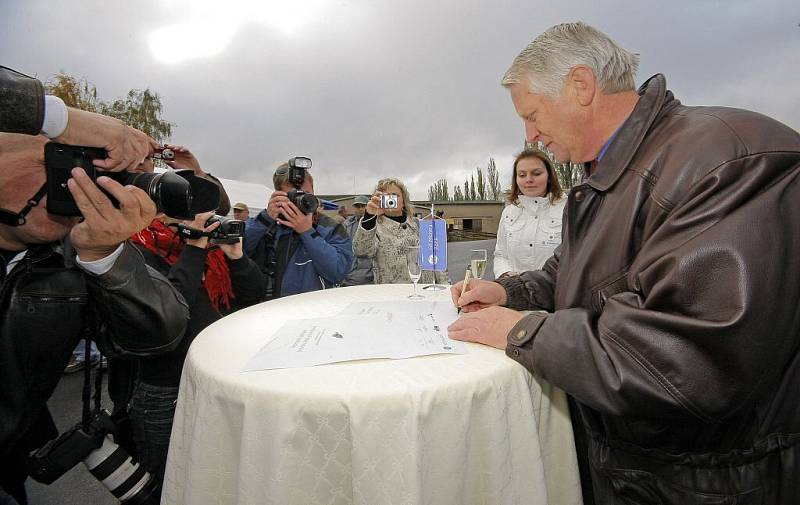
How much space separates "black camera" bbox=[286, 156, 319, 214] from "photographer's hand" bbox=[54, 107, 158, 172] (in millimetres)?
1325

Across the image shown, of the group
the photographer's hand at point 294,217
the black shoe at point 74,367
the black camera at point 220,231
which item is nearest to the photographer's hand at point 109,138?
the black camera at point 220,231

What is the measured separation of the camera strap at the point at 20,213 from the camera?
0.98 metres

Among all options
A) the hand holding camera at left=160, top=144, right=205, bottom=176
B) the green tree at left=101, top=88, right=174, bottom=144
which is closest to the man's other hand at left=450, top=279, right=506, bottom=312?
the hand holding camera at left=160, top=144, right=205, bottom=176

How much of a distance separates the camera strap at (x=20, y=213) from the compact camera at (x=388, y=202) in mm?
2510

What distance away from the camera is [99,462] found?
1271 mm

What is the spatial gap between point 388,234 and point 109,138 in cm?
275

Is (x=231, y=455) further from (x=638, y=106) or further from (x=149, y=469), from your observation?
(x=638, y=106)

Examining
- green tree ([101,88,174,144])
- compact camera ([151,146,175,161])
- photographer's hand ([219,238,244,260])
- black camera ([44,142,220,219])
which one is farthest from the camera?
green tree ([101,88,174,144])

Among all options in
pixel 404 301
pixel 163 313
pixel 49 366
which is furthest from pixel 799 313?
pixel 49 366

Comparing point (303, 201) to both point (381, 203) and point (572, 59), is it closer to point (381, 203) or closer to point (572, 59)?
point (381, 203)

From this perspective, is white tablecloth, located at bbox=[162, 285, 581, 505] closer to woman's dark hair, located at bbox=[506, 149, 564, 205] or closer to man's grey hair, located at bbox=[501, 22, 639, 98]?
man's grey hair, located at bbox=[501, 22, 639, 98]

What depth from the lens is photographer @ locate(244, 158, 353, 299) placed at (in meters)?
2.54

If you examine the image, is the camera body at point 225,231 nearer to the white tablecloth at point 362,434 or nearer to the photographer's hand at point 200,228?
the photographer's hand at point 200,228

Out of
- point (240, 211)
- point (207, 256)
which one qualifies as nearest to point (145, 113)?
point (240, 211)
